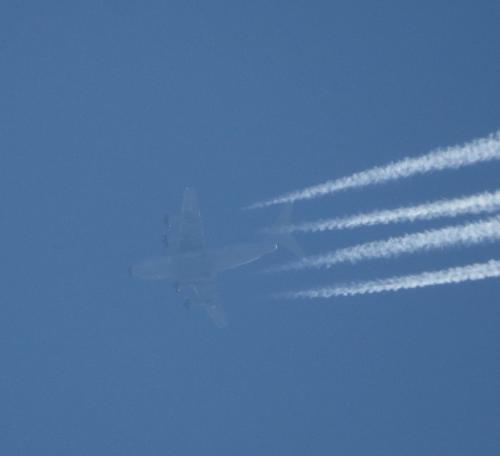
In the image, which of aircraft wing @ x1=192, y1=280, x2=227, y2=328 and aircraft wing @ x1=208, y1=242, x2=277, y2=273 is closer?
aircraft wing @ x1=208, y1=242, x2=277, y2=273

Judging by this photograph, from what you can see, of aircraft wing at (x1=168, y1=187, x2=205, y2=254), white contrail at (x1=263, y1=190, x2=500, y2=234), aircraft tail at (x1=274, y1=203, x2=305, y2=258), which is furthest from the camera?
aircraft tail at (x1=274, y1=203, x2=305, y2=258)

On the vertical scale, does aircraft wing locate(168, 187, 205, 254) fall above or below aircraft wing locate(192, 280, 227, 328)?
above

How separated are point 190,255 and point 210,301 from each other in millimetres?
2339

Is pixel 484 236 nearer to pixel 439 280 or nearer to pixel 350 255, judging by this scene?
pixel 439 280

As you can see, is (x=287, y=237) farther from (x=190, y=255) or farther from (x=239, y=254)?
(x=190, y=255)

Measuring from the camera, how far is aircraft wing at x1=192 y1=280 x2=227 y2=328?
3391cm

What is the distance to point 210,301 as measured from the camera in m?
34.2

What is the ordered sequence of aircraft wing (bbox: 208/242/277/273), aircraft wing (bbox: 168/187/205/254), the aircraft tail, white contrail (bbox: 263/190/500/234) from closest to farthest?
white contrail (bbox: 263/190/500/234) → aircraft wing (bbox: 168/187/205/254) → aircraft wing (bbox: 208/242/277/273) → the aircraft tail

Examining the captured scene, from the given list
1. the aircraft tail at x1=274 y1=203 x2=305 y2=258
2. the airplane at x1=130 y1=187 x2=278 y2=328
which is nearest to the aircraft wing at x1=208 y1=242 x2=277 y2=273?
the airplane at x1=130 y1=187 x2=278 y2=328

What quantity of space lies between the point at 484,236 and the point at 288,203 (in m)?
10.4

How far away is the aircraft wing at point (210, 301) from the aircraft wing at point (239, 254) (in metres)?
1.13

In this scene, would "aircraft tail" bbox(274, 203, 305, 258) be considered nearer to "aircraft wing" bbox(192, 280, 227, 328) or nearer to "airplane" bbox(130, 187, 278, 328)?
"airplane" bbox(130, 187, 278, 328)

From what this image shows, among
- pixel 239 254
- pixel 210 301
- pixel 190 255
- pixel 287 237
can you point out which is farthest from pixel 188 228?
pixel 287 237

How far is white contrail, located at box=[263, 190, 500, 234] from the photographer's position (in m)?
26.0
